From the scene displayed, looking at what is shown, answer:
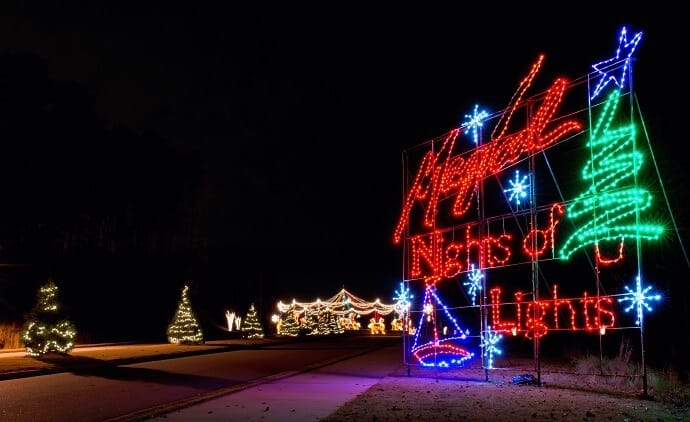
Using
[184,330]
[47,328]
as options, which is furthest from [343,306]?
[47,328]

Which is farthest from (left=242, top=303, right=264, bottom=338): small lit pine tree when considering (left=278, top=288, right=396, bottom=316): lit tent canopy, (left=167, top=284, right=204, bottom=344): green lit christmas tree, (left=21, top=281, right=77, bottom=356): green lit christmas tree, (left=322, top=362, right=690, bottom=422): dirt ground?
(left=322, top=362, right=690, bottom=422): dirt ground

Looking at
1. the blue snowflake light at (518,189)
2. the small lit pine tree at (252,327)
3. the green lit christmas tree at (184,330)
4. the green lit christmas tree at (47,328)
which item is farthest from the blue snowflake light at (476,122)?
the small lit pine tree at (252,327)

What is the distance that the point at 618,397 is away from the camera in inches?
458

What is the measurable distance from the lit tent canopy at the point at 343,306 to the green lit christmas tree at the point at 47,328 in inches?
1535

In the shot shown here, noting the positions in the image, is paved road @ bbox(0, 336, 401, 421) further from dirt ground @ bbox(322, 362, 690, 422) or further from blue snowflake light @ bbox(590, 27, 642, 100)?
blue snowflake light @ bbox(590, 27, 642, 100)

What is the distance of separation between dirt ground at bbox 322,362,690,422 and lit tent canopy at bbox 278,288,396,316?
4899cm

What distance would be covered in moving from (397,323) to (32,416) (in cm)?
6832

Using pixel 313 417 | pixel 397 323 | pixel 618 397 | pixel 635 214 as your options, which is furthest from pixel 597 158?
pixel 397 323

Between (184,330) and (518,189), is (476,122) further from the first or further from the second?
(184,330)

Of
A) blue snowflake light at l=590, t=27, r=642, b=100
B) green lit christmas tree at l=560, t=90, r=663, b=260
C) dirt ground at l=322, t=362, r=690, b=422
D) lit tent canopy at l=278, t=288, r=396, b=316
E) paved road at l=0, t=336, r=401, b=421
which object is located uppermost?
blue snowflake light at l=590, t=27, r=642, b=100

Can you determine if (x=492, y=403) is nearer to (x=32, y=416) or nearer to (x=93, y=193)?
(x=32, y=416)

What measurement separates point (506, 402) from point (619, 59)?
22.2ft

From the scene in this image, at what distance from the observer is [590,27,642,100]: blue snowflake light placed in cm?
1216

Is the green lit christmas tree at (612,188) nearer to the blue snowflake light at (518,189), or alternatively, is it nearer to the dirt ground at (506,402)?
the blue snowflake light at (518,189)
